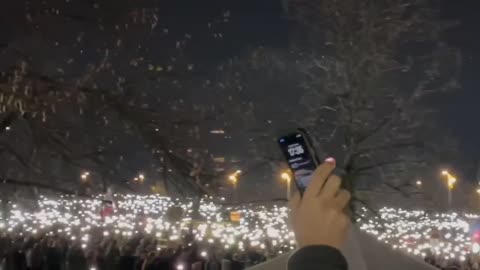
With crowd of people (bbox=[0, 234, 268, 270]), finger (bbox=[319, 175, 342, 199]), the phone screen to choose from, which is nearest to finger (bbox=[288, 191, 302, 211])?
finger (bbox=[319, 175, 342, 199])

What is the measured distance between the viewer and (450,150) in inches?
840

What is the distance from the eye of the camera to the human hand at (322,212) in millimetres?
2352

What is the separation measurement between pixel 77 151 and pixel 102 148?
0.25 m

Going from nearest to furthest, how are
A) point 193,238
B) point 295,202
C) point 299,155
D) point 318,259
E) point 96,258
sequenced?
point 318,259, point 295,202, point 299,155, point 96,258, point 193,238

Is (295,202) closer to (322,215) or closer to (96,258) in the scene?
(322,215)

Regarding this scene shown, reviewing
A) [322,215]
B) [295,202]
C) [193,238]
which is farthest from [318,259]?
[193,238]

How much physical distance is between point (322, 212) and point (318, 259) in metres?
0.20

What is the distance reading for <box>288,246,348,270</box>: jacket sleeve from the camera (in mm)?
2217

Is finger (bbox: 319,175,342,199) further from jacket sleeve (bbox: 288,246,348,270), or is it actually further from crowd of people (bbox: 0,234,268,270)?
crowd of people (bbox: 0,234,268,270)

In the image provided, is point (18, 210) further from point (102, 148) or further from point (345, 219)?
point (345, 219)

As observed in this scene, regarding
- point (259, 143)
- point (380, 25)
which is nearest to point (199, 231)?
point (259, 143)

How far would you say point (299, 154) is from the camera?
145 inches

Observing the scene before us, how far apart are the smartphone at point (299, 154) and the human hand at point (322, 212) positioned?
94cm

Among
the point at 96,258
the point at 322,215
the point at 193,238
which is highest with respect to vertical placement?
the point at 193,238
